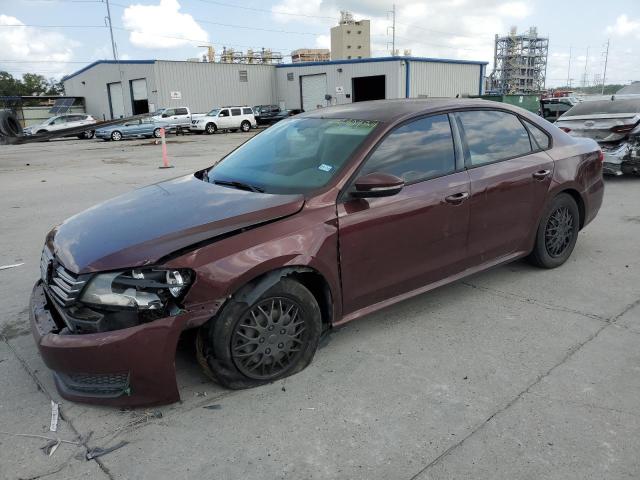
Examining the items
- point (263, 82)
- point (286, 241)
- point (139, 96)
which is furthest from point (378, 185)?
point (263, 82)

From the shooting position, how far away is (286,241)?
2.95 m

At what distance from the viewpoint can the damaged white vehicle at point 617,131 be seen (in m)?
8.98

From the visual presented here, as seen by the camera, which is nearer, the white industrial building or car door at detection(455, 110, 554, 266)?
car door at detection(455, 110, 554, 266)

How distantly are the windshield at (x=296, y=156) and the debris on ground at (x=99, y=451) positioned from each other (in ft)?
5.51

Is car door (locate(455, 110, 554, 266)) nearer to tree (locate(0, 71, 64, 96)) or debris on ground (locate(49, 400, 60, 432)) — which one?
debris on ground (locate(49, 400, 60, 432))

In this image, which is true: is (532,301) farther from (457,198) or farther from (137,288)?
(137,288)

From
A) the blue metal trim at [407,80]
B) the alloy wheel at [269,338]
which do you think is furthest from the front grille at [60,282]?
the blue metal trim at [407,80]

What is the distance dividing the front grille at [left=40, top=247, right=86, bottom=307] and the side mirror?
1643mm

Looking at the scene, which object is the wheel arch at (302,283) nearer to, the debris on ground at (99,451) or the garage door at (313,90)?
the debris on ground at (99,451)

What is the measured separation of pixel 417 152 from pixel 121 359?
233 centimetres

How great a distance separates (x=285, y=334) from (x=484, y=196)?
190 cm

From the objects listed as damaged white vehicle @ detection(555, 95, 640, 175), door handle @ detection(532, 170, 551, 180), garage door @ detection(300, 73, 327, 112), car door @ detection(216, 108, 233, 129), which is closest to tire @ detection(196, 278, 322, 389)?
door handle @ detection(532, 170, 551, 180)

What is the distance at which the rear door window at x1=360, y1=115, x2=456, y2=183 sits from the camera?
347 centimetres

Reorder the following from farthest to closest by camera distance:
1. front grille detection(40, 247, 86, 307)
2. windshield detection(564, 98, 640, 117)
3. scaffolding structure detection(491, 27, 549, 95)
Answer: scaffolding structure detection(491, 27, 549, 95) < windshield detection(564, 98, 640, 117) < front grille detection(40, 247, 86, 307)
